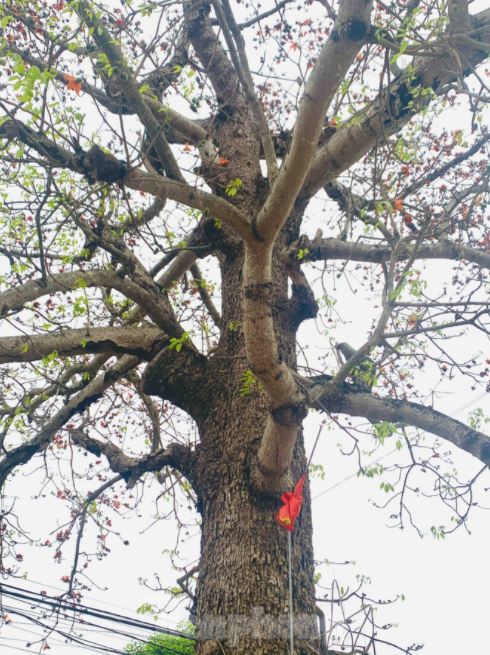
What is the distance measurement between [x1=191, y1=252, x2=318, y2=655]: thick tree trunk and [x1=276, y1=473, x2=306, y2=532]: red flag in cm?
18

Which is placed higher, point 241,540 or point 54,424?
point 54,424

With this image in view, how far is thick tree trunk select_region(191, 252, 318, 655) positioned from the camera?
237cm

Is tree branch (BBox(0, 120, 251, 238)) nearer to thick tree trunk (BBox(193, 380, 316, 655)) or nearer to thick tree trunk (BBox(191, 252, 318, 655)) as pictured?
thick tree trunk (BBox(191, 252, 318, 655))

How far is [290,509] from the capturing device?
254 cm

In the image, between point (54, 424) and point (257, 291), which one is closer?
point (257, 291)

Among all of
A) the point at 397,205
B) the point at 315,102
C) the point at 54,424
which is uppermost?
the point at 397,205

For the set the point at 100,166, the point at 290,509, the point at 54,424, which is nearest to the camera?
the point at 290,509

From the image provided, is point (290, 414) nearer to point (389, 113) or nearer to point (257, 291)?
point (257, 291)

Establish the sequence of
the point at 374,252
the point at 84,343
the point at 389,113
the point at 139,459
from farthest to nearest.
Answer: the point at 374,252 → the point at 139,459 → the point at 84,343 → the point at 389,113

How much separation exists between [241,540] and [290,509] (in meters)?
0.32

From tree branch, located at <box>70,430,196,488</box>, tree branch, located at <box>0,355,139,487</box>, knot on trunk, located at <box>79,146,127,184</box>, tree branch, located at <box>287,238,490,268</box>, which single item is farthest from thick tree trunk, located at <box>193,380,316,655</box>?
knot on trunk, located at <box>79,146,127,184</box>

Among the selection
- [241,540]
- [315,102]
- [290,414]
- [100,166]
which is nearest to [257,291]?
[290,414]

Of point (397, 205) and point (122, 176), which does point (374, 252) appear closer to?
point (397, 205)

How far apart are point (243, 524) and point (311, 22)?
13.8 ft
